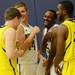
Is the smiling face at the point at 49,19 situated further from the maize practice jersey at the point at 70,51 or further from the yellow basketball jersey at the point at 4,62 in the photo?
the yellow basketball jersey at the point at 4,62

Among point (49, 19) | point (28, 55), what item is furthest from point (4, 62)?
point (49, 19)

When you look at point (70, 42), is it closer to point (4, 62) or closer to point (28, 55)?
point (4, 62)

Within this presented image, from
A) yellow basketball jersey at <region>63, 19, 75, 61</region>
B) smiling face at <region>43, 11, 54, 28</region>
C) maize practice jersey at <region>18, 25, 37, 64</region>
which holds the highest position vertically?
yellow basketball jersey at <region>63, 19, 75, 61</region>

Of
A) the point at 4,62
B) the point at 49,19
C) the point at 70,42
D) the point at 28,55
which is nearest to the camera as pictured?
the point at 4,62

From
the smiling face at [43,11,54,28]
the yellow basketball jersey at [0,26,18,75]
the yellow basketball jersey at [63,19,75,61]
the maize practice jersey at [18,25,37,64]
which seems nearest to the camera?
the yellow basketball jersey at [0,26,18,75]

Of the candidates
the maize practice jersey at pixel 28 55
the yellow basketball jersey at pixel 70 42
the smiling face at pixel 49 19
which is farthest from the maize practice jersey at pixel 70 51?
the smiling face at pixel 49 19

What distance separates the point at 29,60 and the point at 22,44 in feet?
1.56

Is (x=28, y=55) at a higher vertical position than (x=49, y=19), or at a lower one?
lower

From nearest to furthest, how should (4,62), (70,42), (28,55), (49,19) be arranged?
(4,62), (70,42), (28,55), (49,19)

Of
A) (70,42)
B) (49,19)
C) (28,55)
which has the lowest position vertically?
(28,55)

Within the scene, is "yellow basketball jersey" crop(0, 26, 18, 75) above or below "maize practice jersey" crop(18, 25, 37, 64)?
above

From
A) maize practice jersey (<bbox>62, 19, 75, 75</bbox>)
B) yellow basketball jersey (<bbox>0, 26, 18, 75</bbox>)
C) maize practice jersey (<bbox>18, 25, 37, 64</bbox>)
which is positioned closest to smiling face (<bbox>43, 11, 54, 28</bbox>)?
maize practice jersey (<bbox>18, 25, 37, 64</bbox>)

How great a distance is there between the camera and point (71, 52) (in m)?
4.59

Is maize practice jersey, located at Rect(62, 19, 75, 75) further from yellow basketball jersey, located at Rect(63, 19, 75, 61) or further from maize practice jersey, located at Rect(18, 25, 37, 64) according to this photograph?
maize practice jersey, located at Rect(18, 25, 37, 64)
